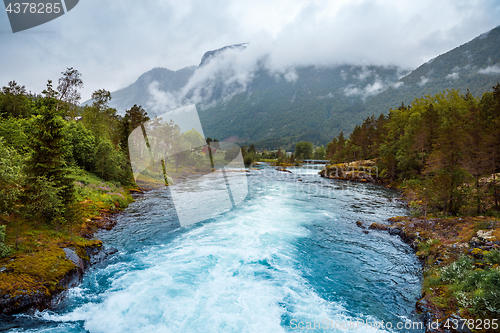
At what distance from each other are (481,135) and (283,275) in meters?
21.1

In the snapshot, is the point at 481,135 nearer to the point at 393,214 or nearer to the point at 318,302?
the point at 393,214

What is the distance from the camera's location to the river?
7941 mm

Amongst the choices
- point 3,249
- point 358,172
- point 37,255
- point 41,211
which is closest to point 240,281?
point 37,255

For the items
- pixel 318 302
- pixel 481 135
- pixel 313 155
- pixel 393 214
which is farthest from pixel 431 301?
pixel 313 155

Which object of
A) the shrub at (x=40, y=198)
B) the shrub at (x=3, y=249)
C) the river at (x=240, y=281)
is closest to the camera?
the river at (x=240, y=281)

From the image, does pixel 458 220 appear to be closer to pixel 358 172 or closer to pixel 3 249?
pixel 3 249

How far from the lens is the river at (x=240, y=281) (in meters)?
7.94

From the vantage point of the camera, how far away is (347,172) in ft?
187

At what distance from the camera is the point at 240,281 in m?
11.0

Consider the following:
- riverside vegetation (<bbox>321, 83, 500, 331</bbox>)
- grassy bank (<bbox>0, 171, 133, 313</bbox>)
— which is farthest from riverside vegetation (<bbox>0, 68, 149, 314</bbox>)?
riverside vegetation (<bbox>321, 83, 500, 331</bbox>)

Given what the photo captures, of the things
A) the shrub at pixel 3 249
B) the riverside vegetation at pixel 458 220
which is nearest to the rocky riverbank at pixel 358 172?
the riverside vegetation at pixel 458 220

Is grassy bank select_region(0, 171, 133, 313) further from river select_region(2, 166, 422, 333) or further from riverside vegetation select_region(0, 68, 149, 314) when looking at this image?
river select_region(2, 166, 422, 333)

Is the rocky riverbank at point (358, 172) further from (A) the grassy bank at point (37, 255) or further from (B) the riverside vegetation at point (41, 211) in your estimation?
(A) the grassy bank at point (37, 255)

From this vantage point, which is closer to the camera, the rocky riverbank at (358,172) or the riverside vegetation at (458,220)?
the riverside vegetation at (458,220)
